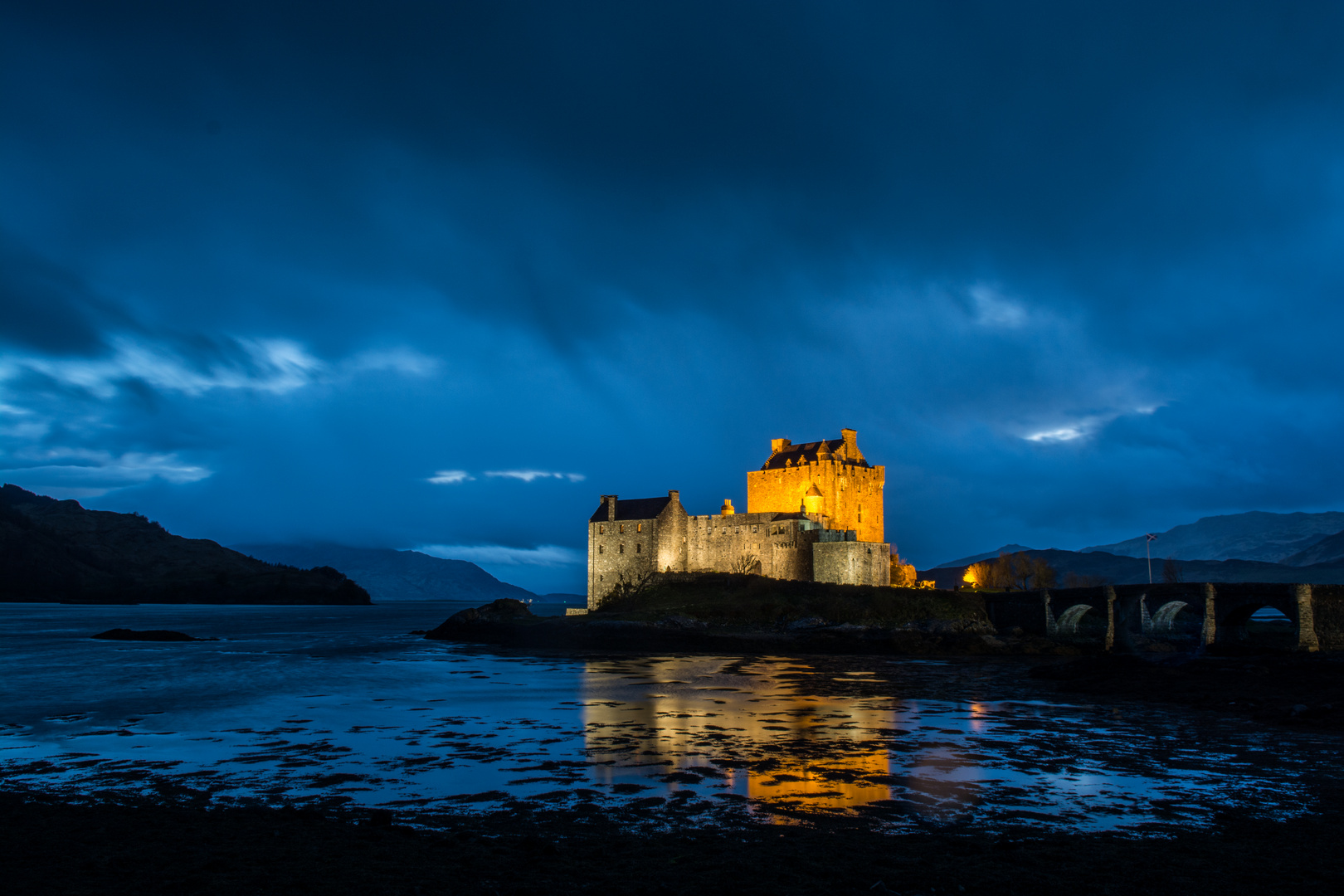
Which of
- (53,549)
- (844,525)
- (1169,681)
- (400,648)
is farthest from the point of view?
(53,549)

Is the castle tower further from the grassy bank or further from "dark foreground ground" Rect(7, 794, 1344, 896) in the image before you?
"dark foreground ground" Rect(7, 794, 1344, 896)

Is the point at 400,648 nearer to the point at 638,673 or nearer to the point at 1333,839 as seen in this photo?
the point at 638,673

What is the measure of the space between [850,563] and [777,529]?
261 inches

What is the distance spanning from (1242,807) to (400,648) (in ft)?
178

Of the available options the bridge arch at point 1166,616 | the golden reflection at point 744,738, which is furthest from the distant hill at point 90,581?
the golden reflection at point 744,738

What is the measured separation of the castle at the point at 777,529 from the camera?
6391cm

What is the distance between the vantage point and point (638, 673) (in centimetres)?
3747

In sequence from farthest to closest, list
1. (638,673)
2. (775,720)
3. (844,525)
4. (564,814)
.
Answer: (844,525)
(638,673)
(775,720)
(564,814)

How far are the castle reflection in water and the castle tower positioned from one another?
117ft

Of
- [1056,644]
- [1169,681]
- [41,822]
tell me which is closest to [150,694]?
[41,822]

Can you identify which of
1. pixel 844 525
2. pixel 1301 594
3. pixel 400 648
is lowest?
pixel 400 648

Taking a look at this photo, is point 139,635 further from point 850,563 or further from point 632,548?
point 850,563

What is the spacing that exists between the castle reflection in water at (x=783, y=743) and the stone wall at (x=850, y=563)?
28.8m

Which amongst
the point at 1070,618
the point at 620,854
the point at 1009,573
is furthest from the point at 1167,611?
the point at 620,854
